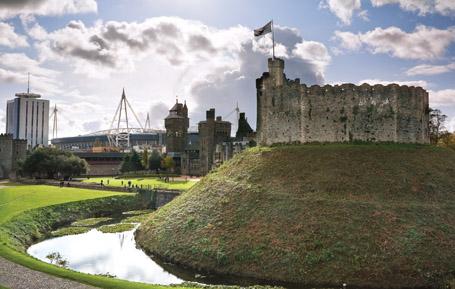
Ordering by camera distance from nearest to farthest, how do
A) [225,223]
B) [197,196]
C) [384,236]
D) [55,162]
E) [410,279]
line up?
[410,279]
[384,236]
[225,223]
[197,196]
[55,162]

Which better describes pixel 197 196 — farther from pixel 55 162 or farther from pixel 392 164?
pixel 55 162

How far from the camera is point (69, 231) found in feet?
171

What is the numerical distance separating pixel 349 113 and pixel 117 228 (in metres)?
29.6

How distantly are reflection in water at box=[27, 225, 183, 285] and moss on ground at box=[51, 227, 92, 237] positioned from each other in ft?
3.68

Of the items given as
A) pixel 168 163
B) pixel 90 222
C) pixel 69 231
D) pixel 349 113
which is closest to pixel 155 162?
pixel 168 163

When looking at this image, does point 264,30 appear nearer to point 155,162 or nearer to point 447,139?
point 447,139

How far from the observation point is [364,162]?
42781 mm

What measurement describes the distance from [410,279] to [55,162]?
104 meters

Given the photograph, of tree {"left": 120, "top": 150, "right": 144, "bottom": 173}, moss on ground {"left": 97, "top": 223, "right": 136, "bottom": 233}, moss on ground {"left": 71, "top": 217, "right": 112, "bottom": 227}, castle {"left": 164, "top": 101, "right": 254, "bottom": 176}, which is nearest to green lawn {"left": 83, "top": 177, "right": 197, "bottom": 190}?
castle {"left": 164, "top": 101, "right": 254, "bottom": 176}

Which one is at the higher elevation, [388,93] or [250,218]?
[388,93]

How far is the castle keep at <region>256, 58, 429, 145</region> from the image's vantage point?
4666 cm

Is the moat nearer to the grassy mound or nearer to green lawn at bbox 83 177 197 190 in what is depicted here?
the grassy mound

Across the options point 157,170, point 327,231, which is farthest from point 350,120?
point 157,170

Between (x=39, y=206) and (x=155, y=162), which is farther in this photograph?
(x=155, y=162)
